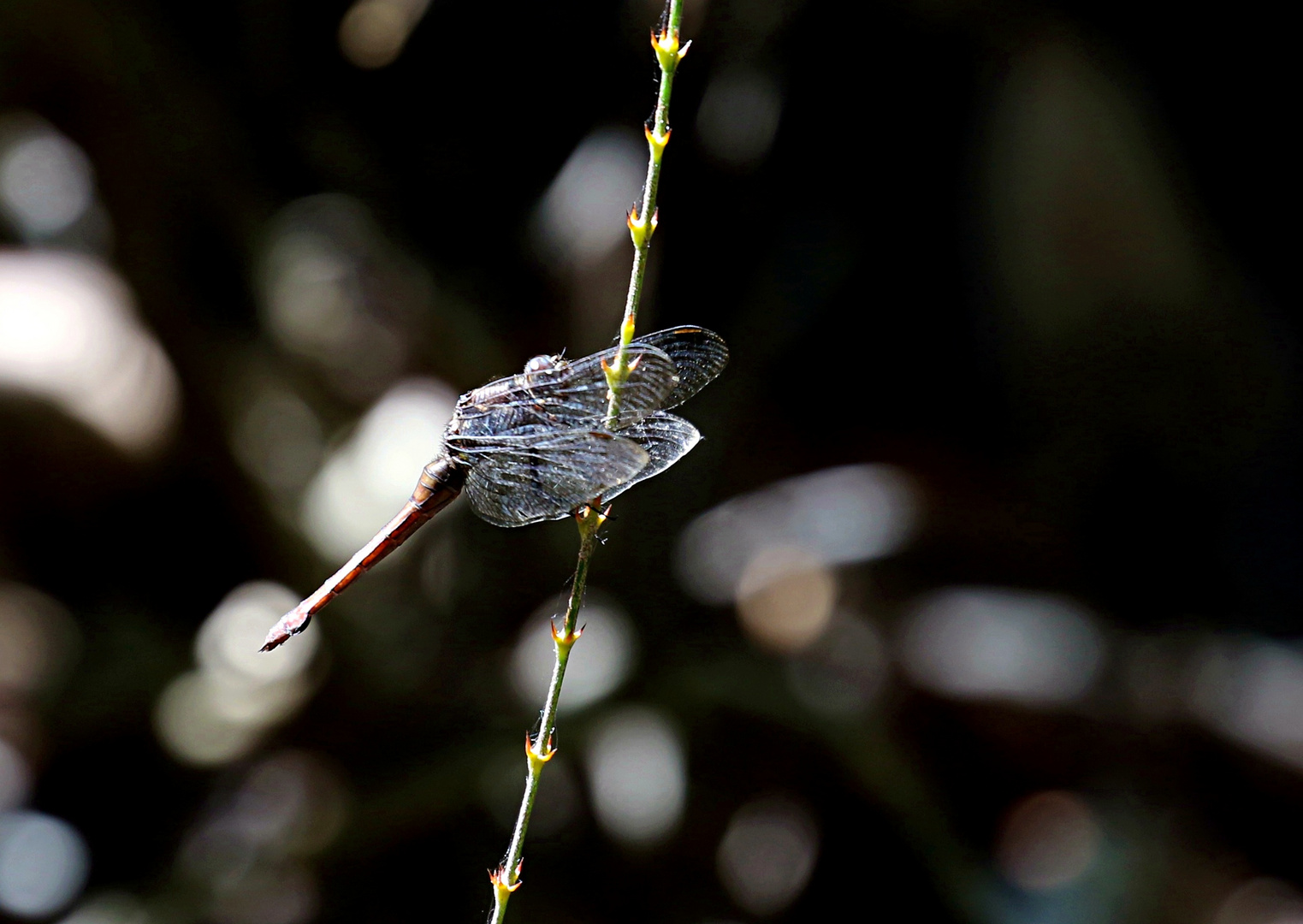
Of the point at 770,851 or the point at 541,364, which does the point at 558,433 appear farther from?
the point at 770,851

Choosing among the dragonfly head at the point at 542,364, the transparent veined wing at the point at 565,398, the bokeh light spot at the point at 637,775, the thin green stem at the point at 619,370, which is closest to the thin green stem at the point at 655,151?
the thin green stem at the point at 619,370

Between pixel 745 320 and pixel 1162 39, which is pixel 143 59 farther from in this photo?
pixel 1162 39

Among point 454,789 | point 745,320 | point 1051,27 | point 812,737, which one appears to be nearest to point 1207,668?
point 812,737

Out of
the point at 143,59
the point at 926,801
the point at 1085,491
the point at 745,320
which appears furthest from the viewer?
the point at 745,320

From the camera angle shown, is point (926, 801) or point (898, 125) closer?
point (926, 801)

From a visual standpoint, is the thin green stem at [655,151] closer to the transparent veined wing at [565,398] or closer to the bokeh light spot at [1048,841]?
the transparent veined wing at [565,398]

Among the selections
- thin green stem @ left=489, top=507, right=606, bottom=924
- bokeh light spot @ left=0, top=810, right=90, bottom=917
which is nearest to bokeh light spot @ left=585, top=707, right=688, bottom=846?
bokeh light spot @ left=0, top=810, right=90, bottom=917

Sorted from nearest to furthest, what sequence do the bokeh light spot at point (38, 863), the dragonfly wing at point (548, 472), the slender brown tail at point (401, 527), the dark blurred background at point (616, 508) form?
the dragonfly wing at point (548, 472) < the slender brown tail at point (401, 527) < the bokeh light spot at point (38, 863) < the dark blurred background at point (616, 508)
